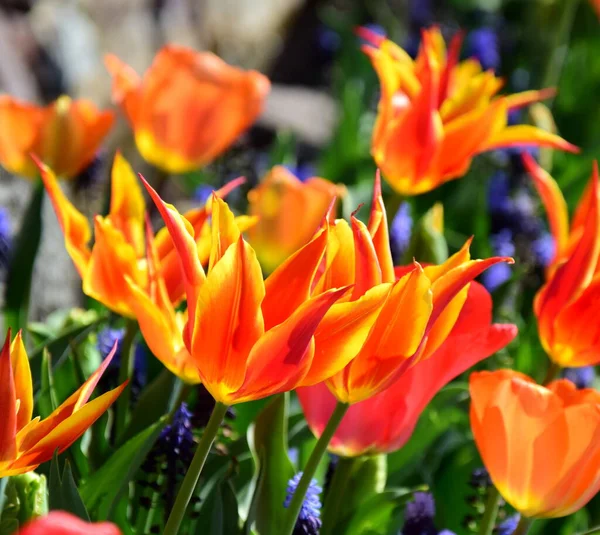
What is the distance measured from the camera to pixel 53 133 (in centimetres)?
109

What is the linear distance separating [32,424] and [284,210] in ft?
1.99

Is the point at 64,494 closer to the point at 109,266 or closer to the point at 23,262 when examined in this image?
the point at 109,266

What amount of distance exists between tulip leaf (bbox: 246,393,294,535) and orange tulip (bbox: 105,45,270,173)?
0.46m

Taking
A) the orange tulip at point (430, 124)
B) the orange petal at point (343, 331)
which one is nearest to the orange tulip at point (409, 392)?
the orange petal at point (343, 331)

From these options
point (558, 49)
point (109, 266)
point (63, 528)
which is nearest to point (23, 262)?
point (109, 266)

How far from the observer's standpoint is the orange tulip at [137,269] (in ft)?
2.06

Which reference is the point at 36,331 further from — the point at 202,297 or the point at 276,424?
the point at 202,297

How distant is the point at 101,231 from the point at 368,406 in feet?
0.73

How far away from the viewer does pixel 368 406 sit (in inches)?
27.1

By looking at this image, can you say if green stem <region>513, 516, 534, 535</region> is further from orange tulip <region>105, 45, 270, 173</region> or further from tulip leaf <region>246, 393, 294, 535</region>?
orange tulip <region>105, 45, 270, 173</region>

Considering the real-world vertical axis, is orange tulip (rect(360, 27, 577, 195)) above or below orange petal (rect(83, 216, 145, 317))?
above

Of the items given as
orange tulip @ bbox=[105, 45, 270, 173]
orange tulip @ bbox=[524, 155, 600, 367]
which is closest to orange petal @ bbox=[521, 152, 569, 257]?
orange tulip @ bbox=[524, 155, 600, 367]

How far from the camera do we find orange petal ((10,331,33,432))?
0.56 metres

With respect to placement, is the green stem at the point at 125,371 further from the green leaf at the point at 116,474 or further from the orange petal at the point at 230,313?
the orange petal at the point at 230,313
